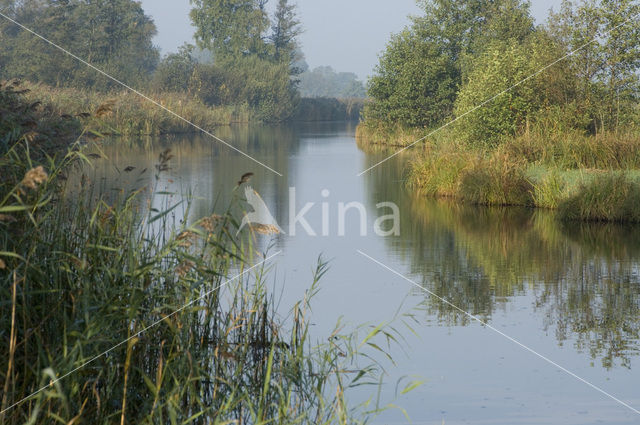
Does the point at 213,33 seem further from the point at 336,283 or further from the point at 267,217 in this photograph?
the point at 336,283

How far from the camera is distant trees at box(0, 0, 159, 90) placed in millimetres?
45562

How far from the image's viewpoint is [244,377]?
5.07 m

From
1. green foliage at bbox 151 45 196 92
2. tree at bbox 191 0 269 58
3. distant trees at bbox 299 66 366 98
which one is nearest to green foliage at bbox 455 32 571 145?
green foliage at bbox 151 45 196 92

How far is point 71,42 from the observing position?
49.4m

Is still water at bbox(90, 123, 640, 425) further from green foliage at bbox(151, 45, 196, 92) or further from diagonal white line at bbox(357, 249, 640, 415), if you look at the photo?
green foliage at bbox(151, 45, 196, 92)

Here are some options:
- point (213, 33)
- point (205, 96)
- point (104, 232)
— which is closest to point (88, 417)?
point (104, 232)

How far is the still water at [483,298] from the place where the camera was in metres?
5.34

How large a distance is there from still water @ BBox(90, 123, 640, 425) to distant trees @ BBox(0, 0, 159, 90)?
3220 cm

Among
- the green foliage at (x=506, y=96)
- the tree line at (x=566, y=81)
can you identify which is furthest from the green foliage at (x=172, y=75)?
the green foliage at (x=506, y=96)

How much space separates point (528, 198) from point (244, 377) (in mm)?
9603

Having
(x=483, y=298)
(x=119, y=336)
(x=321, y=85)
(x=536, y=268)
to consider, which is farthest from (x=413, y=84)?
(x=321, y=85)

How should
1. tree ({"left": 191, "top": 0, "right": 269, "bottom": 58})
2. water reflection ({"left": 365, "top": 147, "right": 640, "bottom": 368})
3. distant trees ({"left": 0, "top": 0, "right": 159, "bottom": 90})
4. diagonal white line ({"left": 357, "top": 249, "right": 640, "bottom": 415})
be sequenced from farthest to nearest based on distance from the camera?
1. tree ({"left": 191, "top": 0, "right": 269, "bottom": 58})
2. distant trees ({"left": 0, "top": 0, "right": 159, "bottom": 90})
3. water reflection ({"left": 365, "top": 147, "right": 640, "bottom": 368})
4. diagonal white line ({"left": 357, "top": 249, "right": 640, "bottom": 415})

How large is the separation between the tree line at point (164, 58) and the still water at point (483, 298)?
32.9 metres

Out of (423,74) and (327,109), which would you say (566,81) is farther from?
(327,109)
